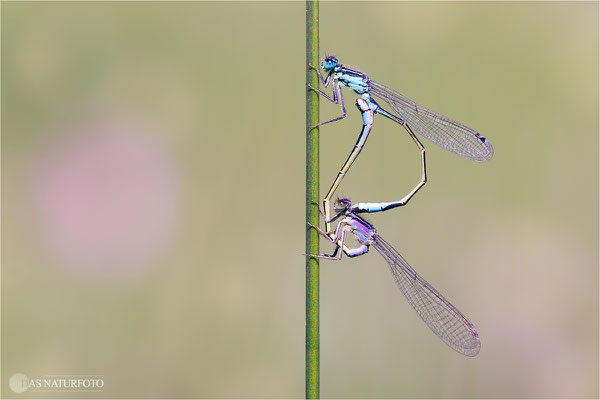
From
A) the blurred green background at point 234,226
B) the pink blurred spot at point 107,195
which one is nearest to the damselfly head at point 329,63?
the blurred green background at point 234,226

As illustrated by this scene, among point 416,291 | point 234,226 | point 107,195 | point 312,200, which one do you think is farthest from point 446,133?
point 107,195

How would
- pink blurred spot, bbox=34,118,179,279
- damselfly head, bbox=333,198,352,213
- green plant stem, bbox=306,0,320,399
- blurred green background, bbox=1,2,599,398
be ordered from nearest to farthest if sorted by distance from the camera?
green plant stem, bbox=306,0,320,399, damselfly head, bbox=333,198,352,213, blurred green background, bbox=1,2,599,398, pink blurred spot, bbox=34,118,179,279

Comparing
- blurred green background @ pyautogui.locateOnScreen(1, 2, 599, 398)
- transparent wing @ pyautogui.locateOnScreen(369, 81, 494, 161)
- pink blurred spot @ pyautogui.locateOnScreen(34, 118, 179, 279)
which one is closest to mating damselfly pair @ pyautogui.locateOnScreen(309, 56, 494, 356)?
transparent wing @ pyautogui.locateOnScreen(369, 81, 494, 161)

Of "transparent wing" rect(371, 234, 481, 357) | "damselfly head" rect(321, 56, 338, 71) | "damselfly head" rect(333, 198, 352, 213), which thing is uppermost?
"damselfly head" rect(321, 56, 338, 71)

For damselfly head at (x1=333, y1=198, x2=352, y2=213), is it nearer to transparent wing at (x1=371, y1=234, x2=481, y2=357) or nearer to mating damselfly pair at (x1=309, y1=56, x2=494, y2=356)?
mating damselfly pair at (x1=309, y1=56, x2=494, y2=356)

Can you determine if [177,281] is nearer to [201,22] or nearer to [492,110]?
[201,22]

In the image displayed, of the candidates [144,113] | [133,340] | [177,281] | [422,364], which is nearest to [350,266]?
[422,364]

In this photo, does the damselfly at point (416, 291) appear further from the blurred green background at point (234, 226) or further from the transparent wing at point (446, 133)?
the blurred green background at point (234, 226)
